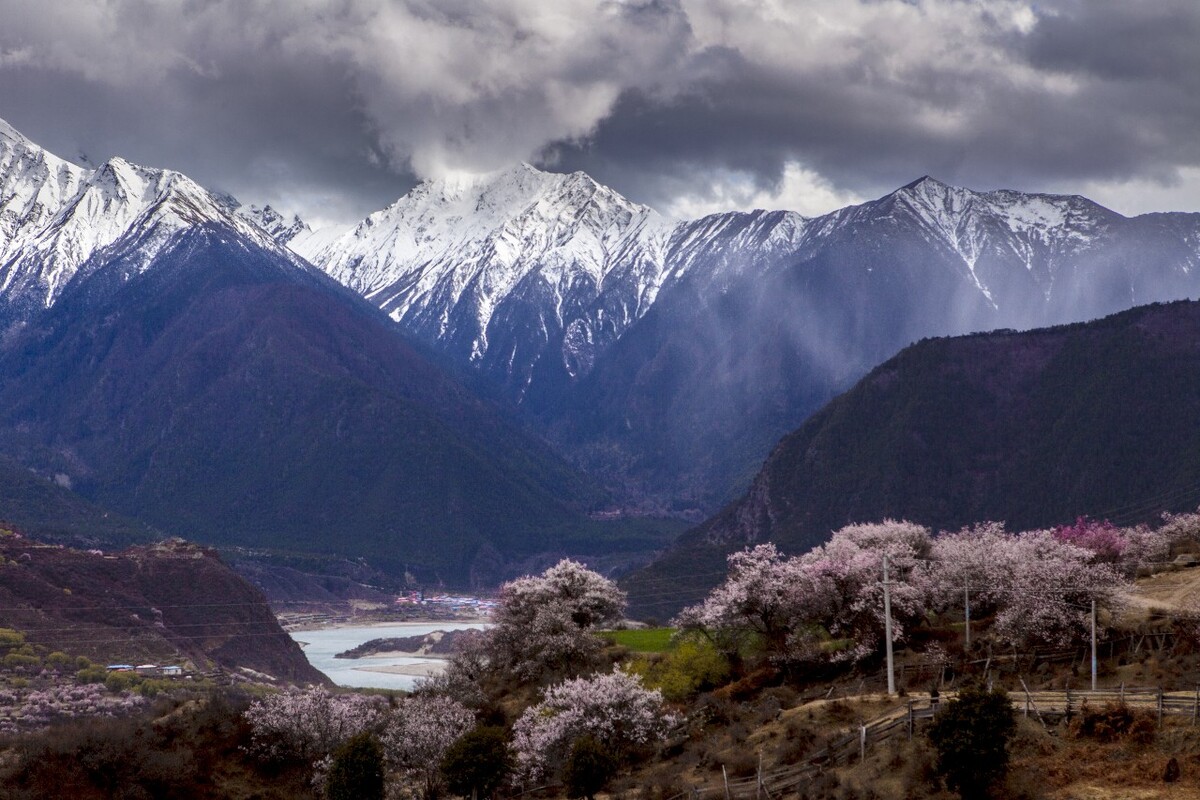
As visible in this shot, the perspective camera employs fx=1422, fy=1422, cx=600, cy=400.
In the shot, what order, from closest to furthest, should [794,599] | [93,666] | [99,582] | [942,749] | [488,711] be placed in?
[942,749]
[794,599]
[488,711]
[93,666]
[99,582]

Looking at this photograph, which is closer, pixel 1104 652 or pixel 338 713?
pixel 1104 652

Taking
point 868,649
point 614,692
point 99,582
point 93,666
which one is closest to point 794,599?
point 868,649

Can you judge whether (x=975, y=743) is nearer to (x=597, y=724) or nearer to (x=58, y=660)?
(x=597, y=724)

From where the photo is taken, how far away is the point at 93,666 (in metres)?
133

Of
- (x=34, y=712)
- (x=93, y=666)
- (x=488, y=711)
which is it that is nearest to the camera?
(x=488, y=711)

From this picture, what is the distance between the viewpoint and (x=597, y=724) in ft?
209

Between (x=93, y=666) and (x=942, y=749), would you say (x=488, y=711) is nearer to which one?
(x=942, y=749)

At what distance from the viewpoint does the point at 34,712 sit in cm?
Answer: 10888

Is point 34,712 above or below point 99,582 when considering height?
below

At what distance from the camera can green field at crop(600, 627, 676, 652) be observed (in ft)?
276

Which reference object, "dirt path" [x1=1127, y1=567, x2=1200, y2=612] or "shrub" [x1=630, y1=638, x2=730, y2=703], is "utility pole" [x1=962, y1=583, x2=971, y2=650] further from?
"shrub" [x1=630, y1=638, x2=730, y2=703]

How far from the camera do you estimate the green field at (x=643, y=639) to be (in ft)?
276

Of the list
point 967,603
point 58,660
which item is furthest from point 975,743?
point 58,660

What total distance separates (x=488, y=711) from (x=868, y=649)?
21.9 metres
